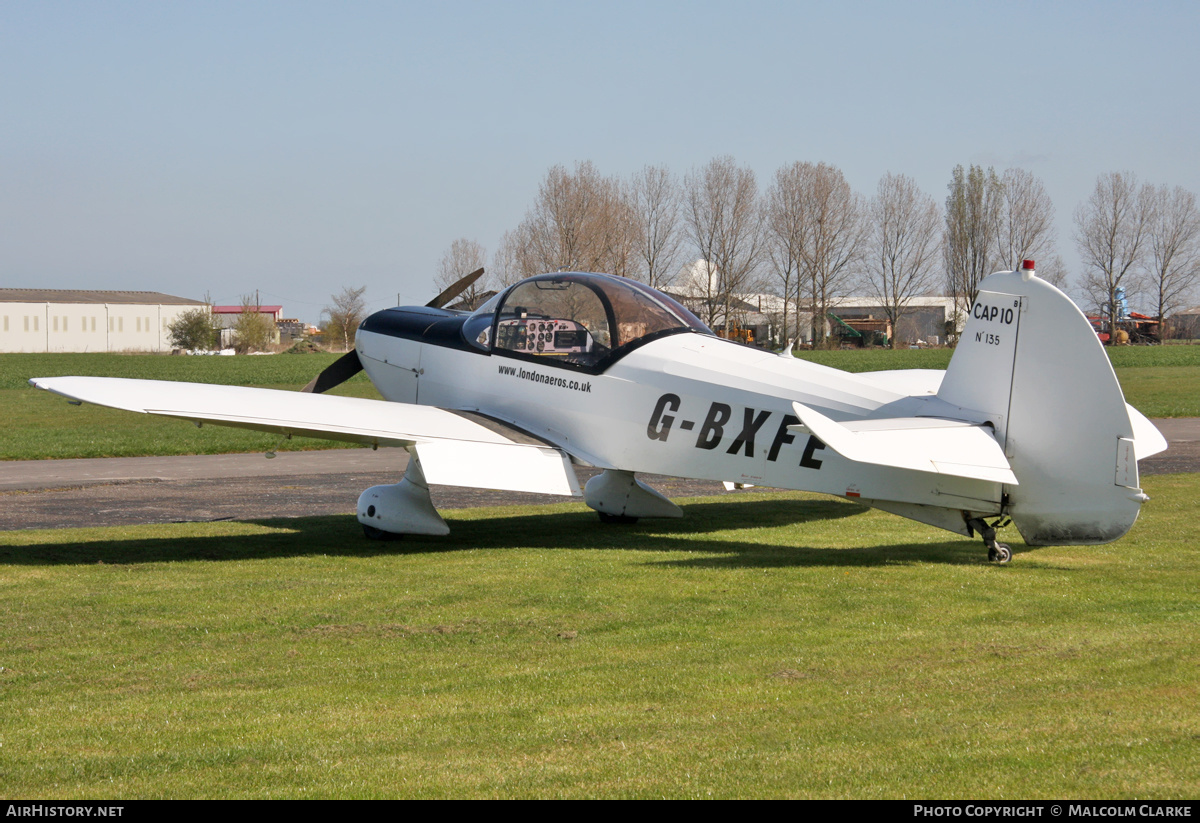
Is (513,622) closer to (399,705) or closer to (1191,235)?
(399,705)

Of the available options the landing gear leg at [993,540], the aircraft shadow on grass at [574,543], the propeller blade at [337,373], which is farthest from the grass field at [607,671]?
the propeller blade at [337,373]

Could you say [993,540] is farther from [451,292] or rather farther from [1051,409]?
[451,292]

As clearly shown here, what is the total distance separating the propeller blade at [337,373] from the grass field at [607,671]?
3.25m

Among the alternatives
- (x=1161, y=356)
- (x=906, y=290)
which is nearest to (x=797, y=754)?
(x=1161, y=356)

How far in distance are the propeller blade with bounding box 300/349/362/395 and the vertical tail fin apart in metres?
7.31

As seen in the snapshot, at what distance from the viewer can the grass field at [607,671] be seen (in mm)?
3906

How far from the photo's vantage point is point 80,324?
103 metres

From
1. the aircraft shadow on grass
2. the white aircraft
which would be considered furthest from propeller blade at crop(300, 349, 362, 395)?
the aircraft shadow on grass

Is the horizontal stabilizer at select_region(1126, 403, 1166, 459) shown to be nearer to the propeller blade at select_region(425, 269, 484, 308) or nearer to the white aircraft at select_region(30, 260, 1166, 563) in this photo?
the white aircraft at select_region(30, 260, 1166, 563)

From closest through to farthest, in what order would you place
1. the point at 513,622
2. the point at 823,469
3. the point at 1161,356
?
1. the point at 513,622
2. the point at 823,469
3. the point at 1161,356

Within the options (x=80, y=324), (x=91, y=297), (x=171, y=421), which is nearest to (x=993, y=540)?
(x=171, y=421)

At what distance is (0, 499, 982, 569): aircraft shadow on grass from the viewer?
8695mm

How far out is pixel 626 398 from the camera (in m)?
9.48

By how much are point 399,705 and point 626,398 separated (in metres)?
4.96
